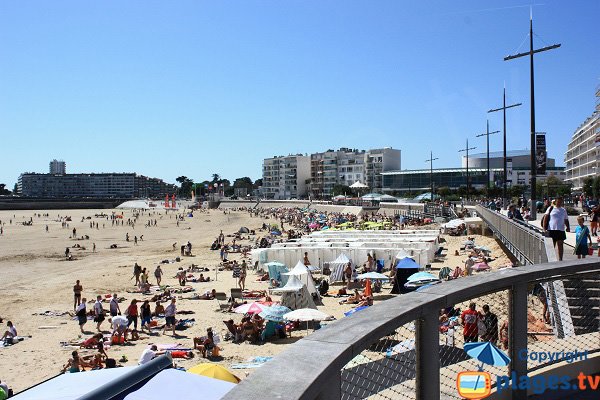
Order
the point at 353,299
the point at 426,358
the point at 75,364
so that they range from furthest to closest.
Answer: the point at 353,299 → the point at 75,364 → the point at 426,358

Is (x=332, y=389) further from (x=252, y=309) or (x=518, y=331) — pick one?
(x=252, y=309)

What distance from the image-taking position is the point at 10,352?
15062 millimetres

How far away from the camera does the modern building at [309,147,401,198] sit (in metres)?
148

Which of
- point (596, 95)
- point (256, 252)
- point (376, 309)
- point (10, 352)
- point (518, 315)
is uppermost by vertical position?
point (596, 95)

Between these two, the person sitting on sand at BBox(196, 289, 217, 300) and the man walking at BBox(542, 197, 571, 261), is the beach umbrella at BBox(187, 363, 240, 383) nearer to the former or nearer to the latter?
the man walking at BBox(542, 197, 571, 261)

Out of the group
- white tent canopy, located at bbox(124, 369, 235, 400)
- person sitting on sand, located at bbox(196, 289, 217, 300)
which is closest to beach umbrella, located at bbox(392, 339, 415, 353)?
white tent canopy, located at bbox(124, 369, 235, 400)

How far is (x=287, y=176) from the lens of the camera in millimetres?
168500

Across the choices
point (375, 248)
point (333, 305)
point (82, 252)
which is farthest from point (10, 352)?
point (82, 252)

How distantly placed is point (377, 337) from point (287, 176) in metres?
167

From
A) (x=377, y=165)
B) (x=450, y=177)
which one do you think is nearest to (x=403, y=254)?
(x=450, y=177)

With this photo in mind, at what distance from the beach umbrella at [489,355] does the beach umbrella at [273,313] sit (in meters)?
11.9

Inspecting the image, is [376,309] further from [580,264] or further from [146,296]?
[146,296]

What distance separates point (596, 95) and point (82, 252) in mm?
70296

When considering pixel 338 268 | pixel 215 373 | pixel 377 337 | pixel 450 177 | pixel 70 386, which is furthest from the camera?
pixel 450 177
